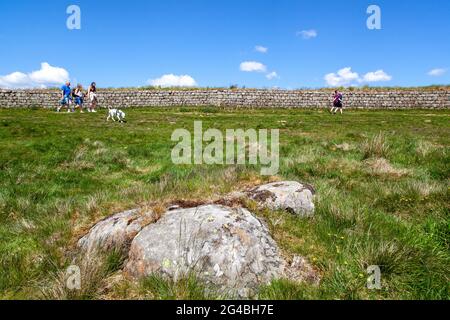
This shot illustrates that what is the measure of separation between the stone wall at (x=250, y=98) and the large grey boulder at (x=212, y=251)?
3533 cm

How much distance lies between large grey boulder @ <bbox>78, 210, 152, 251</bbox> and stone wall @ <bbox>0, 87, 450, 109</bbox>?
34815mm

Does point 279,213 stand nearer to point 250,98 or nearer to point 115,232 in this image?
point 115,232

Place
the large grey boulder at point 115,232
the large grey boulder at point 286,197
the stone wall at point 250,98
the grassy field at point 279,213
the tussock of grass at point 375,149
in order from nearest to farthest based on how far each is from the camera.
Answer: the grassy field at point 279,213 < the large grey boulder at point 115,232 < the large grey boulder at point 286,197 < the tussock of grass at point 375,149 < the stone wall at point 250,98

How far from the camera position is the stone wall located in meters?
37.6

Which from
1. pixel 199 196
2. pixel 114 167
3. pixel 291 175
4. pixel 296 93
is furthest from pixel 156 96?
pixel 199 196

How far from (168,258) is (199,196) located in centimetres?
182

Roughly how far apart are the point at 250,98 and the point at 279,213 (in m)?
34.9

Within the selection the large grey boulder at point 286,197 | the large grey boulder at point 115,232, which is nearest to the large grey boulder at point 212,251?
the large grey boulder at point 115,232

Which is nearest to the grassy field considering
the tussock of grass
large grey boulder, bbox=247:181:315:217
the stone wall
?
the tussock of grass

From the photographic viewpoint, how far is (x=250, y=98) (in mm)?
39906

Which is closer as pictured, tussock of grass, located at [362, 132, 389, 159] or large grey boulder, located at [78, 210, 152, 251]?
large grey boulder, located at [78, 210, 152, 251]

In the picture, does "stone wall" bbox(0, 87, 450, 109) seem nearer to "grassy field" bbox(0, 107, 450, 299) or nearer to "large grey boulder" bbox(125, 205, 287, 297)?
"grassy field" bbox(0, 107, 450, 299)

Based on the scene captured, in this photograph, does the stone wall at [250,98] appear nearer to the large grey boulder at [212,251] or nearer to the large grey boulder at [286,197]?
the large grey boulder at [286,197]

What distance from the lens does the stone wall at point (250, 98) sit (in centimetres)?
3756
